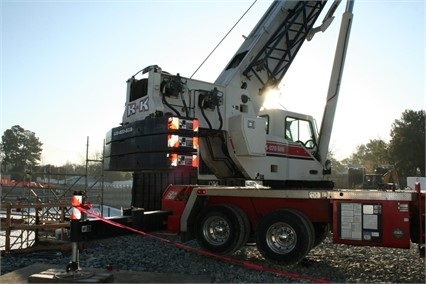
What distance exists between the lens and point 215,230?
8.55 meters

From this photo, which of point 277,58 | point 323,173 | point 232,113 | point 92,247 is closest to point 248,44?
point 277,58

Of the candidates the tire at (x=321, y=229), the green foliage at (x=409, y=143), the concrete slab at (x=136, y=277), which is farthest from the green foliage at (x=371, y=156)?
the concrete slab at (x=136, y=277)

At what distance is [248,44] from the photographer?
11.1m

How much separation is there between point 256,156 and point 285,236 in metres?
2.56

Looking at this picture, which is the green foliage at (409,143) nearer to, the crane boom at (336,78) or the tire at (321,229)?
the crane boom at (336,78)

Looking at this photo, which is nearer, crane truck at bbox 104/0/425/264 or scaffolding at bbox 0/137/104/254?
crane truck at bbox 104/0/425/264

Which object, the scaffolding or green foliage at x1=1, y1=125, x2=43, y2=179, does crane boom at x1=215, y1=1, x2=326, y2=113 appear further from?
green foliage at x1=1, y1=125, x2=43, y2=179

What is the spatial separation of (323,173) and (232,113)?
2884mm

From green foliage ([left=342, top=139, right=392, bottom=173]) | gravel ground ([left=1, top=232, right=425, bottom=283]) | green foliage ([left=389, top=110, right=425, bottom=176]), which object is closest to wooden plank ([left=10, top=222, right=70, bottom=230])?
gravel ground ([left=1, top=232, right=425, bottom=283])

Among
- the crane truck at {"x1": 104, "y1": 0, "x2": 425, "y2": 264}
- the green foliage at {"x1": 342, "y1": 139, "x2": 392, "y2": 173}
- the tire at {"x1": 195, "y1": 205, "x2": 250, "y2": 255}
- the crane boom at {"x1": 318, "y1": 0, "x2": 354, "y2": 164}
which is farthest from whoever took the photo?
the green foliage at {"x1": 342, "y1": 139, "x2": 392, "y2": 173}

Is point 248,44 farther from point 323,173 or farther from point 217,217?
point 217,217

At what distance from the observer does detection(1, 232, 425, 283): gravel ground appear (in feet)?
23.7

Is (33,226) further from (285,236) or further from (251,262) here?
(285,236)

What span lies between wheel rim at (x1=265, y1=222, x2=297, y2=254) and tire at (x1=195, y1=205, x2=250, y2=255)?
572 millimetres
